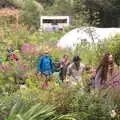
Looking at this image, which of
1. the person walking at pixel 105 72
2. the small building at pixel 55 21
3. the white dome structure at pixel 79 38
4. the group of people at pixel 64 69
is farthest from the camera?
the small building at pixel 55 21

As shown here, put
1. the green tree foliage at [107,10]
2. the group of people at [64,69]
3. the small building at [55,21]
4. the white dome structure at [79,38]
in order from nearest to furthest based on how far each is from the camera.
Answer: the group of people at [64,69], the white dome structure at [79,38], the small building at [55,21], the green tree foliage at [107,10]

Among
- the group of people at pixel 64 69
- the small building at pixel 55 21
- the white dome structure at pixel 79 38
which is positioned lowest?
the small building at pixel 55 21

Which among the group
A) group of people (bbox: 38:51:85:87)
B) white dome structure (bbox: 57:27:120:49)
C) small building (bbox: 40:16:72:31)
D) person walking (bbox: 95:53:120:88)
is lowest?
small building (bbox: 40:16:72:31)

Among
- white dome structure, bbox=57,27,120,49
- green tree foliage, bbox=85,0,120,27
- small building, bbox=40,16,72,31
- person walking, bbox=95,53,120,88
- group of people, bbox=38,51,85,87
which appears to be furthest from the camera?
green tree foliage, bbox=85,0,120,27

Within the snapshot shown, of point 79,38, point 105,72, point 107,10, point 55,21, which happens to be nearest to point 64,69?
point 105,72

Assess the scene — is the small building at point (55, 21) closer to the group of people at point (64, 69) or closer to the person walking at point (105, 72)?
the group of people at point (64, 69)

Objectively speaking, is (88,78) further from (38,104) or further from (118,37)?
(118,37)

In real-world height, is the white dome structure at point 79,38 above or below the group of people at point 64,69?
below

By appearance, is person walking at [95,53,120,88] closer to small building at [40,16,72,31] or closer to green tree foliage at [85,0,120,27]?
small building at [40,16,72,31]

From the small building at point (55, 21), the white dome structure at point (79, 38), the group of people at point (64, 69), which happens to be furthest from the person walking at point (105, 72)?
the small building at point (55, 21)

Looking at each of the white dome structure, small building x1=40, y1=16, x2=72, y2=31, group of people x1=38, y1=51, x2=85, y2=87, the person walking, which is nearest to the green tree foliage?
small building x1=40, y1=16, x2=72, y2=31

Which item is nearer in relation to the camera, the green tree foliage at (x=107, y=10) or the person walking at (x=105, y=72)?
the person walking at (x=105, y=72)

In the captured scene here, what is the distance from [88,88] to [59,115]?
1.06 metres

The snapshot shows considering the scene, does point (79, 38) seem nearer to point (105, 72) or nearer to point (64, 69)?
point (64, 69)
